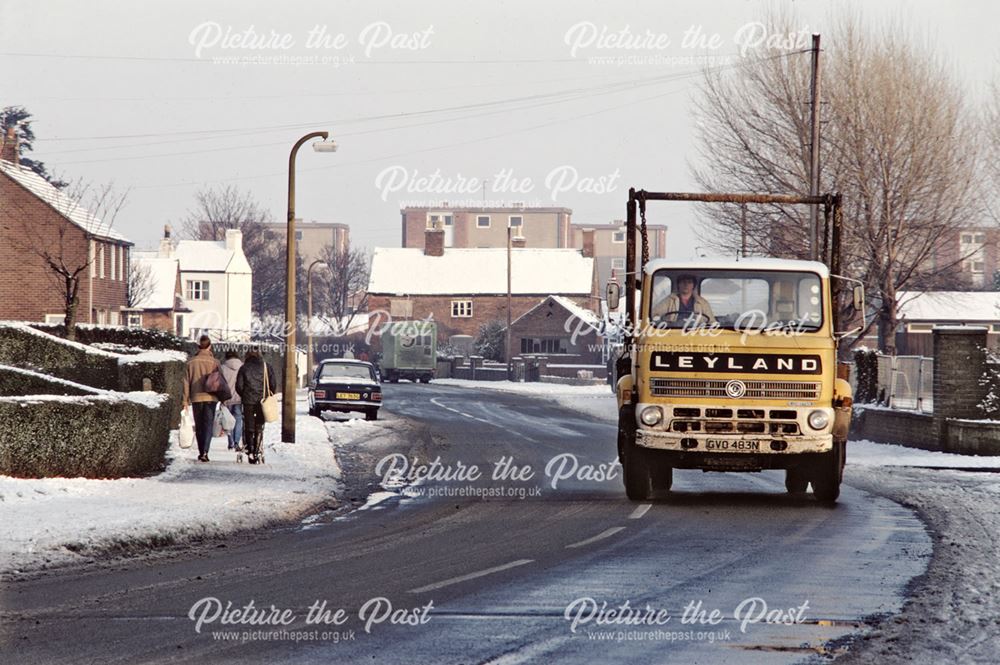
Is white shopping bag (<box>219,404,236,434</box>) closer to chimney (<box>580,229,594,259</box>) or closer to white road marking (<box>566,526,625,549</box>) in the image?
white road marking (<box>566,526,625,549</box>)

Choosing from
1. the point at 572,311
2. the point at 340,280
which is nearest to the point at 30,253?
the point at 572,311

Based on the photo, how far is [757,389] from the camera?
17156 millimetres

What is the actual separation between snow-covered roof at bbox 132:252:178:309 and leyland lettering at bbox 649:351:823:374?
73.8 m

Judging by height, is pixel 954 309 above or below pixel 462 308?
below

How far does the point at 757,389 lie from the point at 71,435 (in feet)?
28.4

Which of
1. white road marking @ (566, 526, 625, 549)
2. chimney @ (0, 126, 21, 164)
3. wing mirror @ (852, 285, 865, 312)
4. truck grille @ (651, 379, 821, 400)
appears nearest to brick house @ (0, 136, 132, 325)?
chimney @ (0, 126, 21, 164)

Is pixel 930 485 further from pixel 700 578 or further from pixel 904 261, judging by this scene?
pixel 904 261

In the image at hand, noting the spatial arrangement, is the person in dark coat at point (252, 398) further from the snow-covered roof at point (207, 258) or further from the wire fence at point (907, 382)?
the snow-covered roof at point (207, 258)

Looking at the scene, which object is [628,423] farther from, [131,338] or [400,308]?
[400,308]

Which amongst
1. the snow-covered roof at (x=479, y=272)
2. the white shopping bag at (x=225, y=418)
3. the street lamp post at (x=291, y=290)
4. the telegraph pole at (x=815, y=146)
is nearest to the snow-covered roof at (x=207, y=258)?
the snow-covered roof at (x=479, y=272)

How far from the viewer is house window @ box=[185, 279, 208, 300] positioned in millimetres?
99750

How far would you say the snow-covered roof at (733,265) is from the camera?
17.8m

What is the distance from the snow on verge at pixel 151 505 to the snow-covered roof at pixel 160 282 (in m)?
66.5

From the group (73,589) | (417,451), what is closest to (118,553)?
(73,589)
